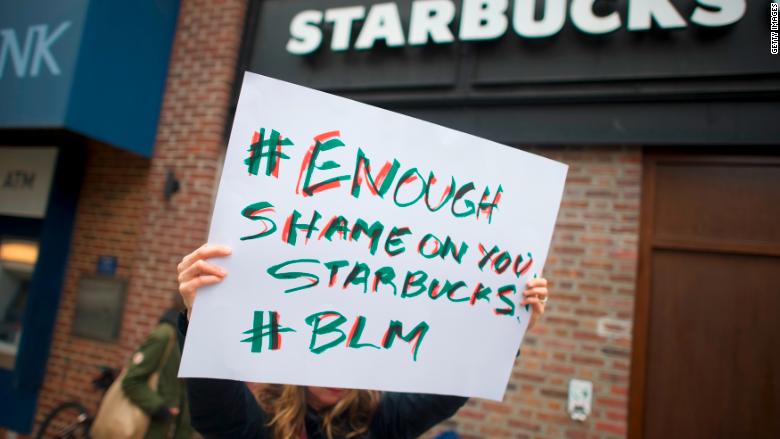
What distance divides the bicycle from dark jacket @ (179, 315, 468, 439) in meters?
3.39

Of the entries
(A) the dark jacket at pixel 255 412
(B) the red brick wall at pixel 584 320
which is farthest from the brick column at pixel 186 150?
(A) the dark jacket at pixel 255 412

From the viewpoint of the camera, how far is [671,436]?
317 cm

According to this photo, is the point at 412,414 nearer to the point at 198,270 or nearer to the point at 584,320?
the point at 198,270

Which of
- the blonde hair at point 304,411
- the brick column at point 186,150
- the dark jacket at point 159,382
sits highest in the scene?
the brick column at point 186,150

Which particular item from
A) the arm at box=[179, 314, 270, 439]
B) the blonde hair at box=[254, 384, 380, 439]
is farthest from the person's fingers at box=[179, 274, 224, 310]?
the blonde hair at box=[254, 384, 380, 439]

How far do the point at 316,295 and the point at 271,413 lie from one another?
571 mm

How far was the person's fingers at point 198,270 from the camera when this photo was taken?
1325mm

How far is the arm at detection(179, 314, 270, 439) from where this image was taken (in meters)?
1.38

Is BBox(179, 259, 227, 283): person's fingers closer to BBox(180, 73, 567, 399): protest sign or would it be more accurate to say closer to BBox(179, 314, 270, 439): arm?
BBox(180, 73, 567, 399): protest sign

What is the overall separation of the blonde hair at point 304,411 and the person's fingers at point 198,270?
0.62m

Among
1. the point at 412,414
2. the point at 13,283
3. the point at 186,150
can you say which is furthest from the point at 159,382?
the point at 13,283

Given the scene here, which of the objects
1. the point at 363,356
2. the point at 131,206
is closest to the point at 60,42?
the point at 131,206

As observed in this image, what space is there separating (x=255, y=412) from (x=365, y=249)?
A: 658 mm

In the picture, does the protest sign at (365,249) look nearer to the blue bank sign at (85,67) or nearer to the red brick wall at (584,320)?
the red brick wall at (584,320)
